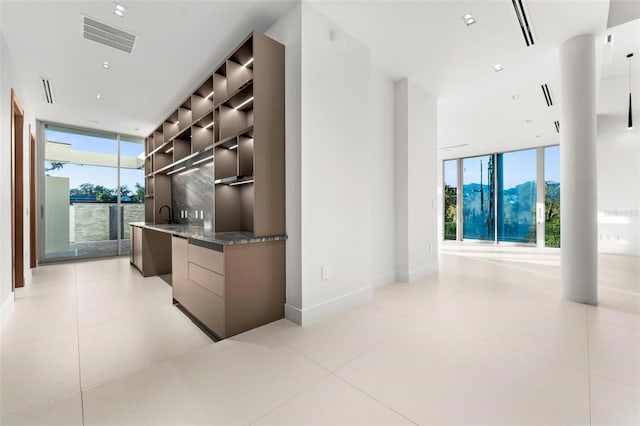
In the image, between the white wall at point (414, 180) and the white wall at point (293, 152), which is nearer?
the white wall at point (293, 152)

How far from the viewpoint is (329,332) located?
2.32 meters

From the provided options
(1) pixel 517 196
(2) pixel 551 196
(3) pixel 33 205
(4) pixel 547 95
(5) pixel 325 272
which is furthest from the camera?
(1) pixel 517 196

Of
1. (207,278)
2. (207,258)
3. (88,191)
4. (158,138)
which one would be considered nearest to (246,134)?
(207,258)

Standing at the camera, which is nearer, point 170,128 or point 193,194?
point 193,194

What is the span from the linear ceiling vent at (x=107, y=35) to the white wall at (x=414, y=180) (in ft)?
11.2

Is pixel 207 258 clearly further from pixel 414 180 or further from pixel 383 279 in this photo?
pixel 414 180

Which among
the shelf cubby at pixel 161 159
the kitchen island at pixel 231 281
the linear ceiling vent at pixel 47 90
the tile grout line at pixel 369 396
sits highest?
the linear ceiling vent at pixel 47 90

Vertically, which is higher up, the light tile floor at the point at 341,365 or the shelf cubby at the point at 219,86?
the shelf cubby at the point at 219,86

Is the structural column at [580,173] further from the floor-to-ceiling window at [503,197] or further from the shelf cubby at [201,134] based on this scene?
the floor-to-ceiling window at [503,197]

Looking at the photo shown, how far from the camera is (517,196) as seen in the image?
→ 852 cm

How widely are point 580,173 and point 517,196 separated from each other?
21.1 feet

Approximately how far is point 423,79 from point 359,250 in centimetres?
274

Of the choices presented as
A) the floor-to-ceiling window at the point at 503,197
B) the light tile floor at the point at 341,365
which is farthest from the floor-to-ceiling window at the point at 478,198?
the light tile floor at the point at 341,365

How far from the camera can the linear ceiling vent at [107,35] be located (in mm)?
2729
